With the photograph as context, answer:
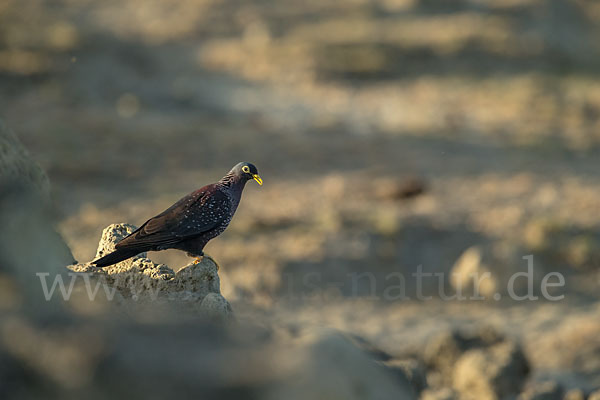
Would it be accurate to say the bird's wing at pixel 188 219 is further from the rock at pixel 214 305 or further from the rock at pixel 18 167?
the rock at pixel 18 167

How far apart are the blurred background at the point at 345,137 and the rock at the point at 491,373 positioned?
1.90 meters

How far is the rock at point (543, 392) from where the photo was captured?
9484 millimetres

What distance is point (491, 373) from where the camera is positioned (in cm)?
972

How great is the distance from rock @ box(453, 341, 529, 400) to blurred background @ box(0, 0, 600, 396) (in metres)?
1.90

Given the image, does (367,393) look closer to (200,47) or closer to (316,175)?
(316,175)

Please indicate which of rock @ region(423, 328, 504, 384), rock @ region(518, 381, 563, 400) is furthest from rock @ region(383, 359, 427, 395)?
rock @ region(423, 328, 504, 384)

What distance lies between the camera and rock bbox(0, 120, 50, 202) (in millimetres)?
5184

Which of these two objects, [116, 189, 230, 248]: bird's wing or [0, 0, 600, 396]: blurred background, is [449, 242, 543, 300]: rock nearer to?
[0, 0, 600, 396]: blurred background

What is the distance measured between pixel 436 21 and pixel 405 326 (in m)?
15.3

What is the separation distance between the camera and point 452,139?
→ 21.7 m

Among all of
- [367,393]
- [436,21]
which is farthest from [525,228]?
[367,393]

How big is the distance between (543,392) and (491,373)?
1.88 feet

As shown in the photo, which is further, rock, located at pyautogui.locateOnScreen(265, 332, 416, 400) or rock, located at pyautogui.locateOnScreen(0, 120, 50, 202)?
rock, located at pyautogui.locateOnScreen(0, 120, 50, 202)

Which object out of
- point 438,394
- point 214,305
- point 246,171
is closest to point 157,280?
point 214,305
